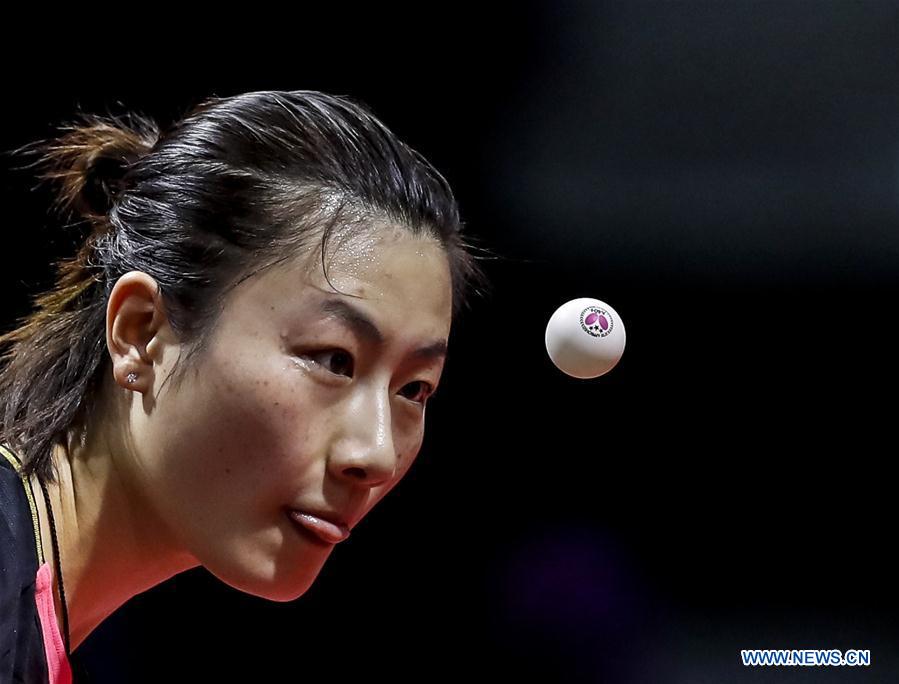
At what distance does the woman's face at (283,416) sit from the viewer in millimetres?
1408

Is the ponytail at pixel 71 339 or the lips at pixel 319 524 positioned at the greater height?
the ponytail at pixel 71 339

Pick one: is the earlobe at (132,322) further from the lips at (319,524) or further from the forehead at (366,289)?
the lips at (319,524)

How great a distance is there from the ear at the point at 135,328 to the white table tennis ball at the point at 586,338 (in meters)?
1.06

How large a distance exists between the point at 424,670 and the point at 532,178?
1402mm

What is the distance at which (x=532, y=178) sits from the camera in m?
3.19

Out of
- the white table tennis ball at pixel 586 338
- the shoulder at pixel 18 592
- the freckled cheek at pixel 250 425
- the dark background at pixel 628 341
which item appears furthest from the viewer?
the dark background at pixel 628 341

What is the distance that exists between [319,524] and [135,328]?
0.36 metres

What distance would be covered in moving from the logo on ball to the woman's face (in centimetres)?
89

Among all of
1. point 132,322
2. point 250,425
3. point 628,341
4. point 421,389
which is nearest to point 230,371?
point 250,425

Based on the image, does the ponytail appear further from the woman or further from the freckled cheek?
the freckled cheek

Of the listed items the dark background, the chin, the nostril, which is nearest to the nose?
the nostril

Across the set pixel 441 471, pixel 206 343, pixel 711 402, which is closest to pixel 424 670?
pixel 441 471

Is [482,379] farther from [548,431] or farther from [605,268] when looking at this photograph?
[605,268]

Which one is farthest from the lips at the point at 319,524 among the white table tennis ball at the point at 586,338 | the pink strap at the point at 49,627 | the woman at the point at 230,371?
the white table tennis ball at the point at 586,338
